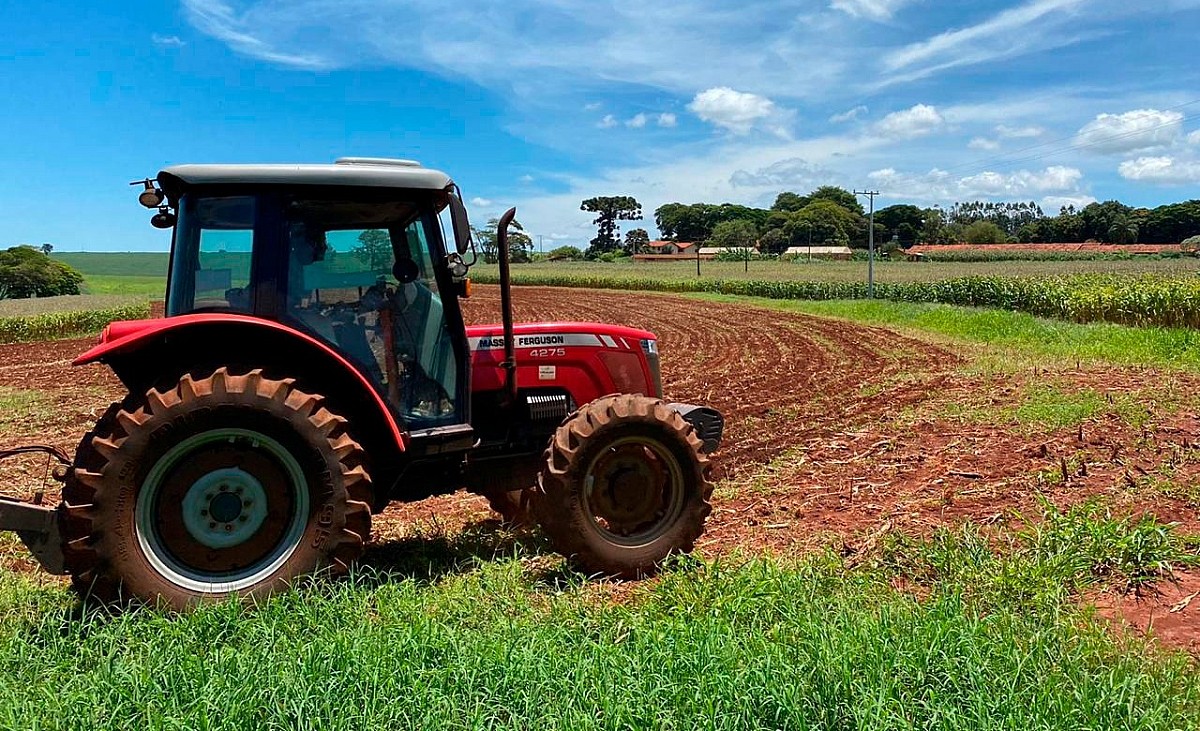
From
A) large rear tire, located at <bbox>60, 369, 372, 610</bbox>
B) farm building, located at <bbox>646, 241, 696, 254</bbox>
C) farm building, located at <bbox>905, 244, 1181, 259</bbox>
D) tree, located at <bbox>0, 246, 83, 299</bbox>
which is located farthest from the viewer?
farm building, located at <bbox>646, 241, 696, 254</bbox>

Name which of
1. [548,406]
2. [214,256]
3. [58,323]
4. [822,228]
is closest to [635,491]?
[548,406]

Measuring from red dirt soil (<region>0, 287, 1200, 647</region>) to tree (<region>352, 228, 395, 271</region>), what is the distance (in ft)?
6.79

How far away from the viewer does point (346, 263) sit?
13.1ft

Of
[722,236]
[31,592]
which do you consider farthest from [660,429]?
[722,236]

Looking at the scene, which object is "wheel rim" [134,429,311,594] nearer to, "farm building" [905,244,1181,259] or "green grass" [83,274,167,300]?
"green grass" [83,274,167,300]

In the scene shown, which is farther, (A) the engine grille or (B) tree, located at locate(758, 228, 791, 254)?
(B) tree, located at locate(758, 228, 791, 254)

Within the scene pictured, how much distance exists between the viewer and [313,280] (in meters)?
3.90

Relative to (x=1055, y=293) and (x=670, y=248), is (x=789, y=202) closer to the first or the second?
(x=670, y=248)

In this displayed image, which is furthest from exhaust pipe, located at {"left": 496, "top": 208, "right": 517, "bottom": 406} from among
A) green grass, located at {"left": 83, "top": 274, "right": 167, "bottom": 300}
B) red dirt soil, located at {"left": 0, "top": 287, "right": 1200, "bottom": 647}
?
green grass, located at {"left": 83, "top": 274, "right": 167, "bottom": 300}

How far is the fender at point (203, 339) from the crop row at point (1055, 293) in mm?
18219

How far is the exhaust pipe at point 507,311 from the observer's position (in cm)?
398

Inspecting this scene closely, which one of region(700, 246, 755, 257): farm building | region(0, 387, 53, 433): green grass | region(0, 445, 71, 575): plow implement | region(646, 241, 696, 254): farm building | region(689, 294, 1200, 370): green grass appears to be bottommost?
region(0, 387, 53, 433): green grass

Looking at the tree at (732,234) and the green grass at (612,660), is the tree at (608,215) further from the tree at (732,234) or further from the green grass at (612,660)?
the green grass at (612,660)

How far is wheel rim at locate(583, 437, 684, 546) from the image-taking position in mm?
4289
